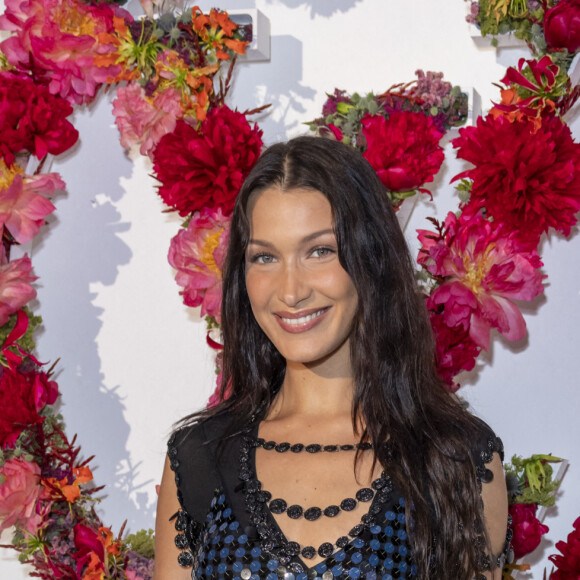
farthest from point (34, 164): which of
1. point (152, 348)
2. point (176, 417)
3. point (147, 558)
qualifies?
point (147, 558)

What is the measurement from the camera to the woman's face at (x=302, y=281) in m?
1.66

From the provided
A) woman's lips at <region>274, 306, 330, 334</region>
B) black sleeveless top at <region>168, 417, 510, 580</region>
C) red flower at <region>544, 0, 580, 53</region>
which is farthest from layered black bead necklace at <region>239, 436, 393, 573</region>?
red flower at <region>544, 0, 580, 53</region>

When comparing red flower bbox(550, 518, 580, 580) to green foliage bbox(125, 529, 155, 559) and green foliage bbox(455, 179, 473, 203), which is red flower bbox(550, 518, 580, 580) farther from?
green foliage bbox(125, 529, 155, 559)

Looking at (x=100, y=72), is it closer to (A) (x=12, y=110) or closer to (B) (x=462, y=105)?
(A) (x=12, y=110)

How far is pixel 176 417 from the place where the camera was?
237 centimetres

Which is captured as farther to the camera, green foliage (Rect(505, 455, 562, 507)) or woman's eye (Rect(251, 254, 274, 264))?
green foliage (Rect(505, 455, 562, 507))

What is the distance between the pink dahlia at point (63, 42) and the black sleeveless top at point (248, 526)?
2.88 feet

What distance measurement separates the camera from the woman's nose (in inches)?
64.7

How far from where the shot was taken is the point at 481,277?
1.98 meters

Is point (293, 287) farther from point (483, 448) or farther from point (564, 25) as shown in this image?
point (564, 25)

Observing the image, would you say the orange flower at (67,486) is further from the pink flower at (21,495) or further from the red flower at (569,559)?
the red flower at (569,559)

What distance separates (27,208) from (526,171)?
1095mm

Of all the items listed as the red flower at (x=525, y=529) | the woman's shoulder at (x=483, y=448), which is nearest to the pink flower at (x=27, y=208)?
the woman's shoulder at (x=483, y=448)

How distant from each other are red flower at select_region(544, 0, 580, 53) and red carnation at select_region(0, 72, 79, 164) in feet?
3.46
